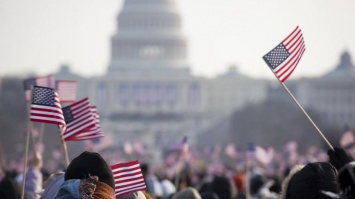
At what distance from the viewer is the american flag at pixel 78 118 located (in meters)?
14.3

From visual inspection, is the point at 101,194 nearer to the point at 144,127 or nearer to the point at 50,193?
the point at 50,193

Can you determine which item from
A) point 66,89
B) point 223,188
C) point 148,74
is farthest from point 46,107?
point 148,74

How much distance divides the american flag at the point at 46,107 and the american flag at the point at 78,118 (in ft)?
3.66

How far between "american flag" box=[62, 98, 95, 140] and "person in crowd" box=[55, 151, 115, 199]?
487cm

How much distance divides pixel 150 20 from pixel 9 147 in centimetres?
9845

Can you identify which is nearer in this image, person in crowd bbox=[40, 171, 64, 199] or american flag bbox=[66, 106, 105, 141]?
person in crowd bbox=[40, 171, 64, 199]

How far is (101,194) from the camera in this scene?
28.9ft

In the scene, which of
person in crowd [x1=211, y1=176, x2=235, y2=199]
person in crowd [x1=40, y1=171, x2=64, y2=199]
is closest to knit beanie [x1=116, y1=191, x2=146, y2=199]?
person in crowd [x1=40, y1=171, x2=64, y2=199]

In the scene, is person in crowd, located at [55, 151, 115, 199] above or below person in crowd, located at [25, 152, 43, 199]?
above

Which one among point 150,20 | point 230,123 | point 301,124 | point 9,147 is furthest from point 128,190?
point 150,20

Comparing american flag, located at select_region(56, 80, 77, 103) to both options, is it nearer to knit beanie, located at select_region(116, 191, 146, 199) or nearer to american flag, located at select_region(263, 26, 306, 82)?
american flag, located at select_region(263, 26, 306, 82)

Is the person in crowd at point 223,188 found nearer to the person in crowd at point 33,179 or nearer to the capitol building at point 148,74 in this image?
the person in crowd at point 33,179

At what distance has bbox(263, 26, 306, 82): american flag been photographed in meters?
13.0

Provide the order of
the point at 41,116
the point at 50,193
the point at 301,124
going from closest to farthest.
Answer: the point at 50,193 < the point at 41,116 < the point at 301,124
